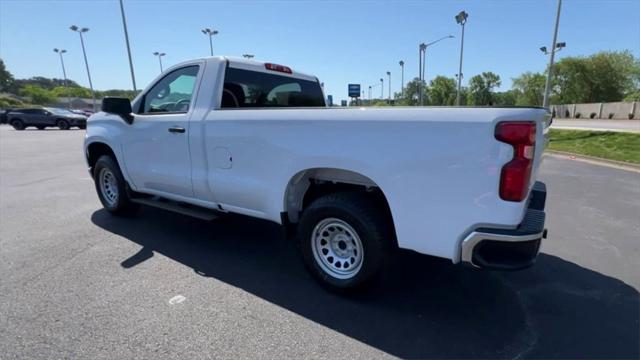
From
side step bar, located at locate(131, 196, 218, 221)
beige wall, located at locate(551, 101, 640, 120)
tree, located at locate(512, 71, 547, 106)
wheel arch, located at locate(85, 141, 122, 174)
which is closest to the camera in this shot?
side step bar, located at locate(131, 196, 218, 221)

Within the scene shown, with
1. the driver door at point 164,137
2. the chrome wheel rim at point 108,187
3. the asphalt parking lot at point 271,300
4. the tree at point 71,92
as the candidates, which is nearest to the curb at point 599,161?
the asphalt parking lot at point 271,300

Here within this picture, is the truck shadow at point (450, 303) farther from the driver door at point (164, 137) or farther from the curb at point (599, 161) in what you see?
the curb at point (599, 161)

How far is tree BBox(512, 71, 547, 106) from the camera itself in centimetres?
6981

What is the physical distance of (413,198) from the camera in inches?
95.1

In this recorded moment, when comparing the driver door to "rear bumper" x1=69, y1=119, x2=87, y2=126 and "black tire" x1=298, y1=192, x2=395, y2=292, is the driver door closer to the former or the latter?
"black tire" x1=298, y1=192, x2=395, y2=292

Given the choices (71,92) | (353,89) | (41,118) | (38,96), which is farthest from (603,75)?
(71,92)

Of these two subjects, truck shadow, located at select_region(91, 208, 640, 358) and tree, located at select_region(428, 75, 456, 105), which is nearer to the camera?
truck shadow, located at select_region(91, 208, 640, 358)

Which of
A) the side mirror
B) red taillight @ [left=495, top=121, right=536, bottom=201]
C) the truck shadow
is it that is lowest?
the truck shadow

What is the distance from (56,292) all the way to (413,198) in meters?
3.16

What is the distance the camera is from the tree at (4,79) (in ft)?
324

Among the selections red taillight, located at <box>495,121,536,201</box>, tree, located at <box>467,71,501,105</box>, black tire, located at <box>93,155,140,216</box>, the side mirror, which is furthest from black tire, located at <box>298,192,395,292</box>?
tree, located at <box>467,71,501,105</box>

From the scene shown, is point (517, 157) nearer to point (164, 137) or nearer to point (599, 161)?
point (164, 137)

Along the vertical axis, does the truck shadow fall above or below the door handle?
below

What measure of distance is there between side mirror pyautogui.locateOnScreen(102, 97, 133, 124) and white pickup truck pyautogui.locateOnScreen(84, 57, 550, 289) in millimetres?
14
